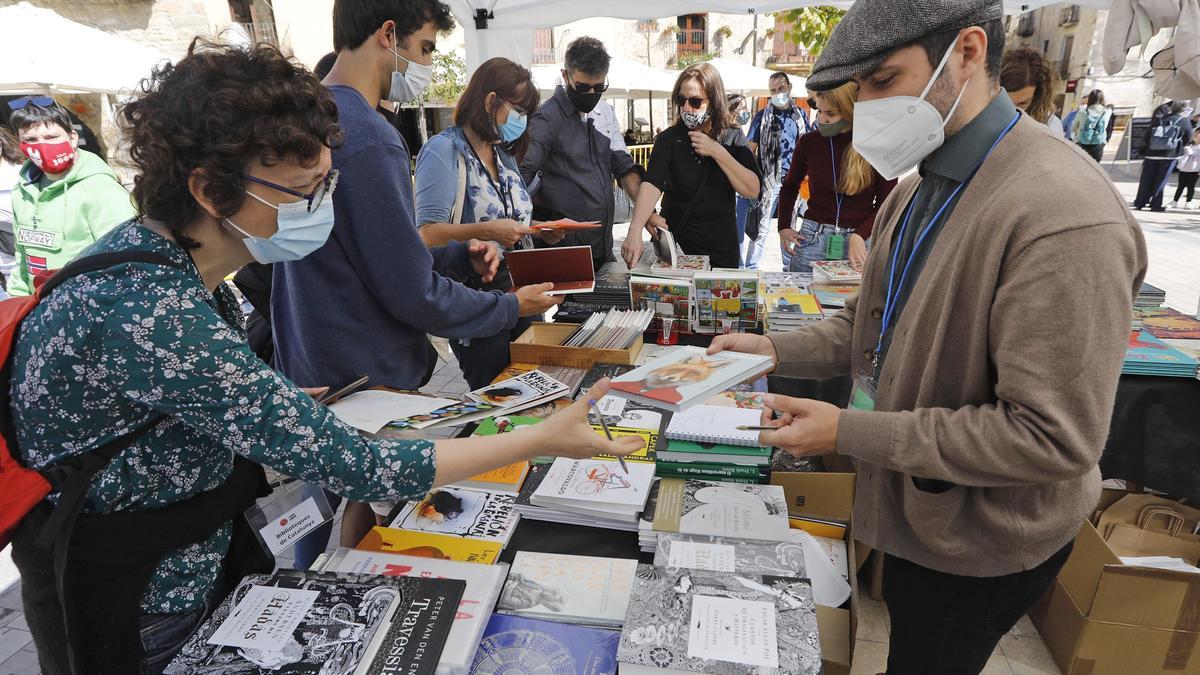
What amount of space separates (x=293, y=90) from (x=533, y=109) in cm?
193

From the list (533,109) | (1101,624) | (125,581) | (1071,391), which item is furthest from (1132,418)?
(125,581)

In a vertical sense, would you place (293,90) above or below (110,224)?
above

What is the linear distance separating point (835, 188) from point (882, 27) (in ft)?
8.32

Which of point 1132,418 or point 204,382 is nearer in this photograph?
point 204,382

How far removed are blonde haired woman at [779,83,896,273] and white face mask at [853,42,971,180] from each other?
193 cm

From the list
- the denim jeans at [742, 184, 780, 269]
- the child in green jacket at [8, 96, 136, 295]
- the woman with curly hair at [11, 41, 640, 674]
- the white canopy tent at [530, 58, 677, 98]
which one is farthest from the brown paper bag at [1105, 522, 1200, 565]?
the white canopy tent at [530, 58, 677, 98]

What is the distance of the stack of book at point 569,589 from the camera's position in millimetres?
1271

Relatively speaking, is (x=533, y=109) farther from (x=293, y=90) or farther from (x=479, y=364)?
(x=293, y=90)

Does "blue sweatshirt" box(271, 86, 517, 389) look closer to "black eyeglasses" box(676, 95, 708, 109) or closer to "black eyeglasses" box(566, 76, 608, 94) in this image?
"black eyeglasses" box(566, 76, 608, 94)

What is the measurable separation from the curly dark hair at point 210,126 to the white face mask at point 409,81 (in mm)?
896

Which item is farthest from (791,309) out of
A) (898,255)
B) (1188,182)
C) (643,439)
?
(1188,182)

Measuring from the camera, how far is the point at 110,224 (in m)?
3.60

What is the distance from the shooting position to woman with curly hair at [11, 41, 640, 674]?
0.97m

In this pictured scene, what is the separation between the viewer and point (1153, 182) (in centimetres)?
1046
